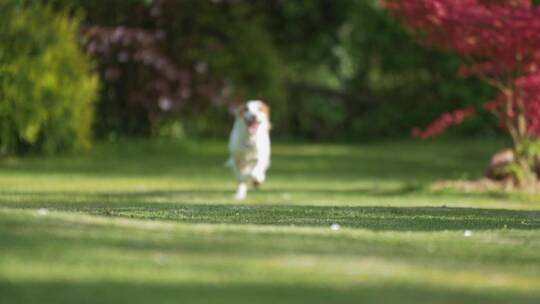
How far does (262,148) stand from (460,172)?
948cm

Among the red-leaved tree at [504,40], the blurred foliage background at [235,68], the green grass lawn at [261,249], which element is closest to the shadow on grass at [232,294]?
the green grass lawn at [261,249]

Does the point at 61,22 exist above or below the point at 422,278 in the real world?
above

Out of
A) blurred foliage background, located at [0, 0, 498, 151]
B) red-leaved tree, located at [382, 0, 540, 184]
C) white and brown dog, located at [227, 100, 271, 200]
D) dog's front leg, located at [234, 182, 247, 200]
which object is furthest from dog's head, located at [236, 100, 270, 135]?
blurred foliage background, located at [0, 0, 498, 151]

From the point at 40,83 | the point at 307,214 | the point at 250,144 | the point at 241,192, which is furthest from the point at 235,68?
the point at 307,214

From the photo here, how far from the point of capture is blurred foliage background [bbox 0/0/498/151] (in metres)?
27.3

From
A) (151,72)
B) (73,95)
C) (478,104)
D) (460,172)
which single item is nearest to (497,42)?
(460,172)

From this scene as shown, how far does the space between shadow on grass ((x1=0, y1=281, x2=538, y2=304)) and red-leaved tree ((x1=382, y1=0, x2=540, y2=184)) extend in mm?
12058

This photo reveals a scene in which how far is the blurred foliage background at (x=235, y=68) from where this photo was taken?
89.5ft

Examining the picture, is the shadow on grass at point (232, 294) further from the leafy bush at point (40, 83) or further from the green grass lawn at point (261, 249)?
the leafy bush at point (40, 83)

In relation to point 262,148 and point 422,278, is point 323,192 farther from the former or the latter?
point 422,278

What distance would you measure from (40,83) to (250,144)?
31.1ft

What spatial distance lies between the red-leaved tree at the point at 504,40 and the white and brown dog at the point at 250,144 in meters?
3.77

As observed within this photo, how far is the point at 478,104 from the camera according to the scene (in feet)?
117

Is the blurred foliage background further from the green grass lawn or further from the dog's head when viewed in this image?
the green grass lawn
